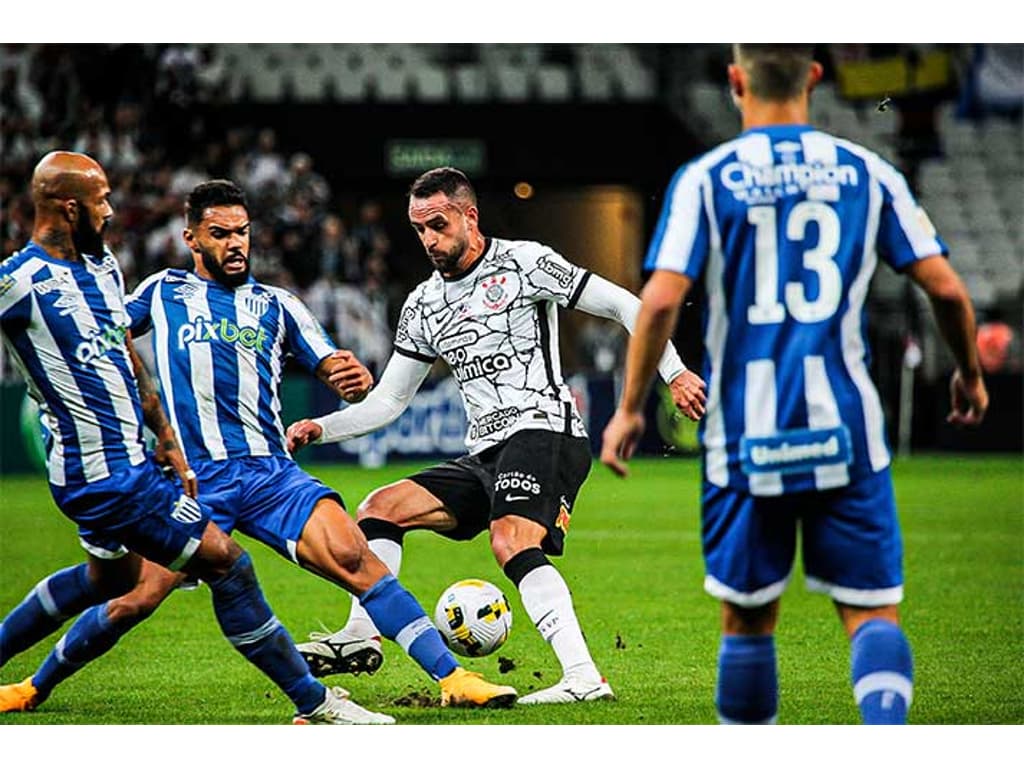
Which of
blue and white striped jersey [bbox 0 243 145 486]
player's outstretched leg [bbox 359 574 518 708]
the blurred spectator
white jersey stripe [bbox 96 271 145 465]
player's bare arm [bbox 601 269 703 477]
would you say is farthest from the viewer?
the blurred spectator

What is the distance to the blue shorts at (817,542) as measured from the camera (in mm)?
4023

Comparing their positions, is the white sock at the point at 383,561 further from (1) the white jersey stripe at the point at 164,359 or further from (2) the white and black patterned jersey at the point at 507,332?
(1) the white jersey stripe at the point at 164,359

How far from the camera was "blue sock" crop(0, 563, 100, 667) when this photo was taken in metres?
5.47

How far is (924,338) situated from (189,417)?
15555mm

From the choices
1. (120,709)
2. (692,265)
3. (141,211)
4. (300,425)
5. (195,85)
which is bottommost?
(120,709)

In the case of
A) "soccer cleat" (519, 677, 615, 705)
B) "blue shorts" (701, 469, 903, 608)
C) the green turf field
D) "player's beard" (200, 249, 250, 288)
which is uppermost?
"player's beard" (200, 249, 250, 288)

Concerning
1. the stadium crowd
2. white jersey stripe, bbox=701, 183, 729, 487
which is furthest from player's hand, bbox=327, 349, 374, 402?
the stadium crowd

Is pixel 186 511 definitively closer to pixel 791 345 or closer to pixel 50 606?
pixel 50 606

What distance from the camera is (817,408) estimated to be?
4012 mm

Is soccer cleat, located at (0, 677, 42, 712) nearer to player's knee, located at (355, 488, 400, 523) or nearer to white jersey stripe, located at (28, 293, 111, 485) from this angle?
white jersey stripe, located at (28, 293, 111, 485)

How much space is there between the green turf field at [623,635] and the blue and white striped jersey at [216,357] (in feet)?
2.96

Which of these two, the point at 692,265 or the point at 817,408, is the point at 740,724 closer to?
the point at 817,408

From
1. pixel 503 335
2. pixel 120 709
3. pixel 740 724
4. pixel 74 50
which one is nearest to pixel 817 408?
pixel 740 724

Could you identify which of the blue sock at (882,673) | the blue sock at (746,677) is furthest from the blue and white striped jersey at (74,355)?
the blue sock at (882,673)
